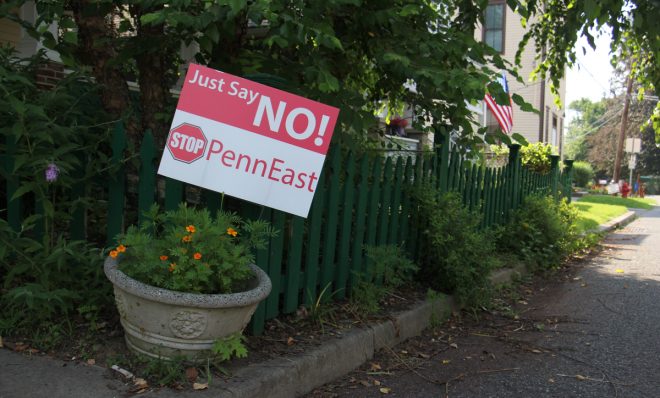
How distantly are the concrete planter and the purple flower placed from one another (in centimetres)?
52

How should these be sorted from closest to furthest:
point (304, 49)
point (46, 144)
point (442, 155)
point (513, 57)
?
1. point (46, 144)
2. point (304, 49)
3. point (442, 155)
4. point (513, 57)

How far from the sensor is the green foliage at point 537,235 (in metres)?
7.22

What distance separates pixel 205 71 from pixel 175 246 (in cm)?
105

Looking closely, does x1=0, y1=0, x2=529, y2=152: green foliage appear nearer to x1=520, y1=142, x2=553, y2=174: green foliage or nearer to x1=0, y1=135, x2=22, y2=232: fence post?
x1=0, y1=135, x2=22, y2=232: fence post

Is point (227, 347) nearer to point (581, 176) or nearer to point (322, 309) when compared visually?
point (322, 309)

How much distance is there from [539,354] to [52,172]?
11.2 feet

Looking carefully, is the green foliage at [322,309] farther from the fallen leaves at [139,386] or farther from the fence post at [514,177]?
the fence post at [514,177]

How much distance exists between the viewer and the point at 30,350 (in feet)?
Result: 9.92

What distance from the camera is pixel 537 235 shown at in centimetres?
748

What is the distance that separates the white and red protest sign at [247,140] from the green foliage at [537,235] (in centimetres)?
440

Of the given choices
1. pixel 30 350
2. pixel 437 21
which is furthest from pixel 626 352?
pixel 30 350

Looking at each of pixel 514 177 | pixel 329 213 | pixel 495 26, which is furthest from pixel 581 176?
pixel 329 213

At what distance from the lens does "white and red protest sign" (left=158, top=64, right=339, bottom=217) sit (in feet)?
10.6

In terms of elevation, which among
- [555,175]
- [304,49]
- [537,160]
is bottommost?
[555,175]
